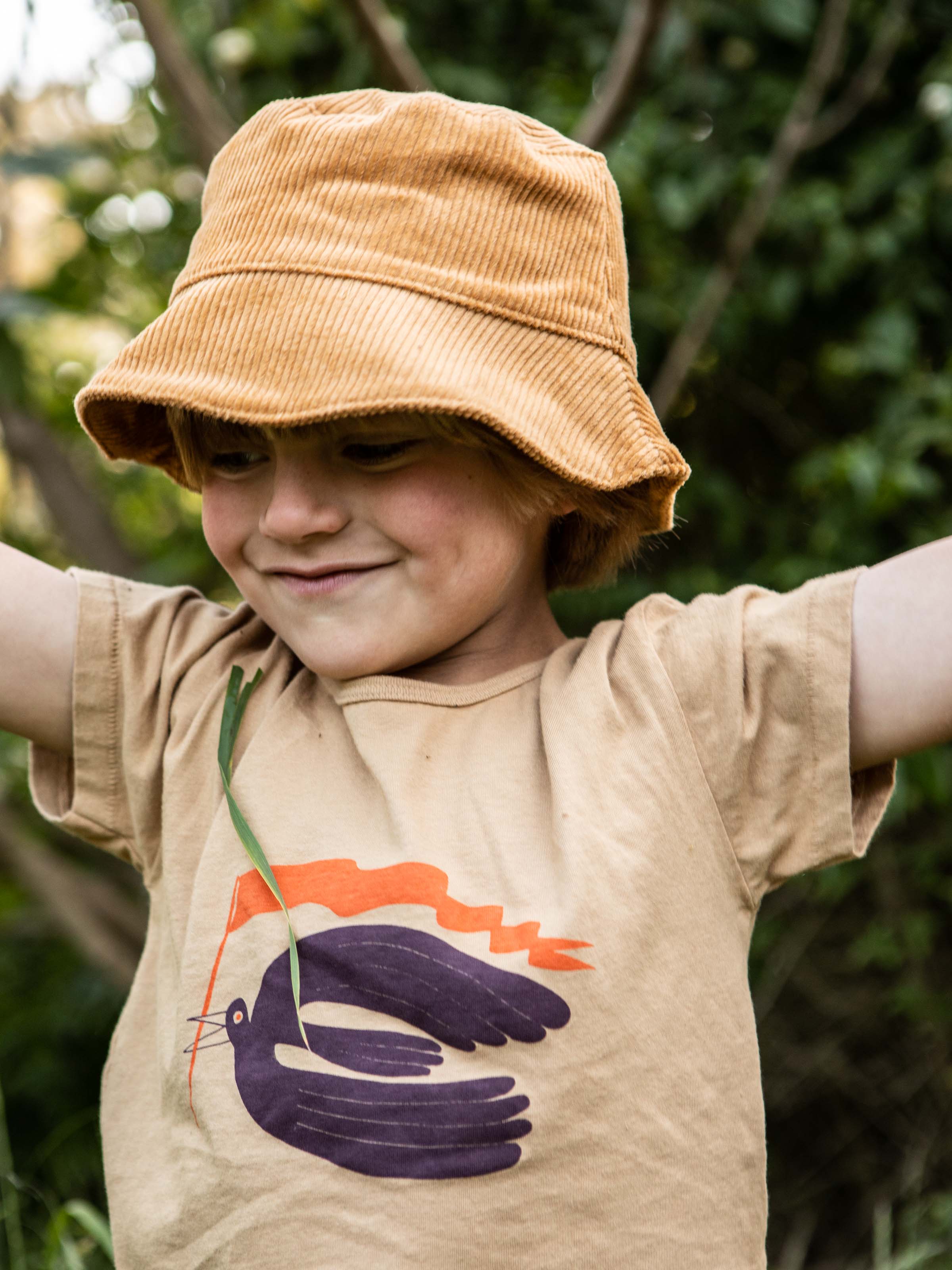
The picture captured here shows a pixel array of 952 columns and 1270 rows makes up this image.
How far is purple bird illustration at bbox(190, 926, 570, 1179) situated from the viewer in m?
1.06

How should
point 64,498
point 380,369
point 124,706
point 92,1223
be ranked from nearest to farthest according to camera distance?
point 380,369, point 124,706, point 92,1223, point 64,498

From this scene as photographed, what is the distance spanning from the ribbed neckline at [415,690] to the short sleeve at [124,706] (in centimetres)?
16

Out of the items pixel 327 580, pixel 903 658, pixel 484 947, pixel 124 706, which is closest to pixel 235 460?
pixel 327 580

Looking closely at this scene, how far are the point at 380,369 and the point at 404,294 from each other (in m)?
0.10

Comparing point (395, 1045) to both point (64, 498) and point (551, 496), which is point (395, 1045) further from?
point (64, 498)

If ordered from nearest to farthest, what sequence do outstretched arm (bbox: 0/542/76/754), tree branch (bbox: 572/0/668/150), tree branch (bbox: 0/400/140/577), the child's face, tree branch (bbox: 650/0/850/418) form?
1. the child's face
2. outstretched arm (bbox: 0/542/76/754)
3. tree branch (bbox: 572/0/668/150)
4. tree branch (bbox: 650/0/850/418)
5. tree branch (bbox: 0/400/140/577)

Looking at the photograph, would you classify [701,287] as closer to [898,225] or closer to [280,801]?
[898,225]

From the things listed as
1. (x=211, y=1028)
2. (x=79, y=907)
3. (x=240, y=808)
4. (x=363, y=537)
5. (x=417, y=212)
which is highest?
(x=417, y=212)

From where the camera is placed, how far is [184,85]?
6.69 feet

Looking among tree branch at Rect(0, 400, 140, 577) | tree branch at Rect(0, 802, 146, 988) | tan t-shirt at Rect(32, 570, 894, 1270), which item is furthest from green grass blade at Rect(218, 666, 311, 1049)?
tree branch at Rect(0, 400, 140, 577)

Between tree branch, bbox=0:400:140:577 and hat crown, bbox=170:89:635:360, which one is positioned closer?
hat crown, bbox=170:89:635:360

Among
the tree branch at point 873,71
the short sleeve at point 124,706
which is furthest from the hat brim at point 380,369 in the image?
the tree branch at point 873,71

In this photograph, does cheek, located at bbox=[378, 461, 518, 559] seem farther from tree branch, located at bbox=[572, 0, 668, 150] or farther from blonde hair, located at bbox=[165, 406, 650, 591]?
tree branch, located at bbox=[572, 0, 668, 150]

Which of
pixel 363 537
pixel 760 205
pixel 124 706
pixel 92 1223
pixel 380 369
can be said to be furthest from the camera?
pixel 760 205
